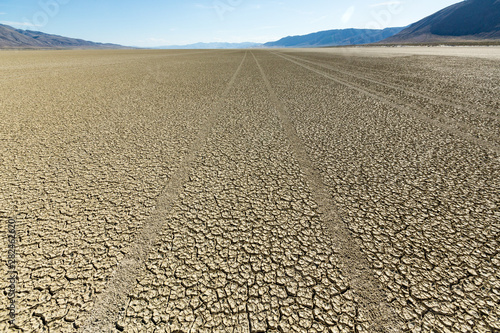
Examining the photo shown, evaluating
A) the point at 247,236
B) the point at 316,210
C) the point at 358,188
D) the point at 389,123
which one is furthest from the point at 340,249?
the point at 389,123

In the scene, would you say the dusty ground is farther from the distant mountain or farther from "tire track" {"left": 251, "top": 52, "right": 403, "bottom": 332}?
the distant mountain

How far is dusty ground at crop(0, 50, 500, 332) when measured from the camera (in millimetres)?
1184

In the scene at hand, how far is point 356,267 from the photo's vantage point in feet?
4.59

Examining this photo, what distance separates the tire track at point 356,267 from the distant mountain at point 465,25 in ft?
679

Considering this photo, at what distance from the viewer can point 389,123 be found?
378cm

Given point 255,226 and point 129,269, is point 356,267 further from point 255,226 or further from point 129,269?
point 129,269

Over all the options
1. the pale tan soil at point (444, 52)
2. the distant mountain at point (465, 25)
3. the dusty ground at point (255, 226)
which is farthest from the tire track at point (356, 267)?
the distant mountain at point (465, 25)

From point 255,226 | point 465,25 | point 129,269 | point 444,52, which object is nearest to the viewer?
point 129,269

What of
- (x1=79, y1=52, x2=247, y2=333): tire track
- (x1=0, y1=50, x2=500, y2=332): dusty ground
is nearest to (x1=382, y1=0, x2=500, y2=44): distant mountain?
(x1=0, y1=50, x2=500, y2=332): dusty ground

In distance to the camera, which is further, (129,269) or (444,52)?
(444,52)

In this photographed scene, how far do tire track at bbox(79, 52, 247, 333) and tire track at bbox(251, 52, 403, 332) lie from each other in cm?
116

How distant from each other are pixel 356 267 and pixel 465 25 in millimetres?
253838

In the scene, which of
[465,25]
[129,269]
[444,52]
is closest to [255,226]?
[129,269]

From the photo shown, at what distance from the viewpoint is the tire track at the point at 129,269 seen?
3.77ft
